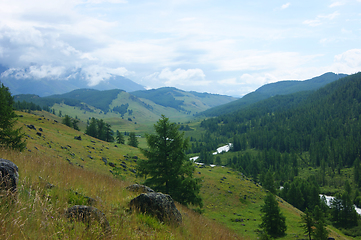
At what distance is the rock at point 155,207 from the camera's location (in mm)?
7578

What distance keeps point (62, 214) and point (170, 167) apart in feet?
63.7

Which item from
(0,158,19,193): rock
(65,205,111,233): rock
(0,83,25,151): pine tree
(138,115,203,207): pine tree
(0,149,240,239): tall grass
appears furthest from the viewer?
(138,115,203,207): pine tree

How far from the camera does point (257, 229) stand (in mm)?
49250

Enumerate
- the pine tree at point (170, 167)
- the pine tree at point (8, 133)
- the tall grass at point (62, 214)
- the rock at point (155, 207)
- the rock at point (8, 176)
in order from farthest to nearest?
the pine tree at point (170, 167), the pine tree at point (8, 133), the rock at point (155, 207), the rock at point (8, 176), the tall grass at point (62, 214)

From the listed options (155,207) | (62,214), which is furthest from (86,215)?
(155,207)

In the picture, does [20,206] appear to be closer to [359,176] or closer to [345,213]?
[345,213]

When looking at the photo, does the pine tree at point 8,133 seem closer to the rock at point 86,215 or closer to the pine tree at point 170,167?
the pine tree at point 170,167

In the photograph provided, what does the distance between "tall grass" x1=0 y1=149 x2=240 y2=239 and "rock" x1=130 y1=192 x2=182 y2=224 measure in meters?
0.36

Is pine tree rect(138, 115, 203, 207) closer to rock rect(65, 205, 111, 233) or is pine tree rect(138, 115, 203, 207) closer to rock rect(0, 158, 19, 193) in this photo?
rock rect(65, 205, 111, 233)

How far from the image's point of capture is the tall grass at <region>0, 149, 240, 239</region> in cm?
398

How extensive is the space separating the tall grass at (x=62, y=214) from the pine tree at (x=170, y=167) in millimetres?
15024

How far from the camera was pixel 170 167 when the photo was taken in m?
24.2

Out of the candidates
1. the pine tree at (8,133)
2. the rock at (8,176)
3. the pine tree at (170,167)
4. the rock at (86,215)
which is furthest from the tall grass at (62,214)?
the pine tree at (8,133)

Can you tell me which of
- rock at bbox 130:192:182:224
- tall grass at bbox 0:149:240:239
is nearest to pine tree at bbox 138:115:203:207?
rock at bbox 130:192:182:224
